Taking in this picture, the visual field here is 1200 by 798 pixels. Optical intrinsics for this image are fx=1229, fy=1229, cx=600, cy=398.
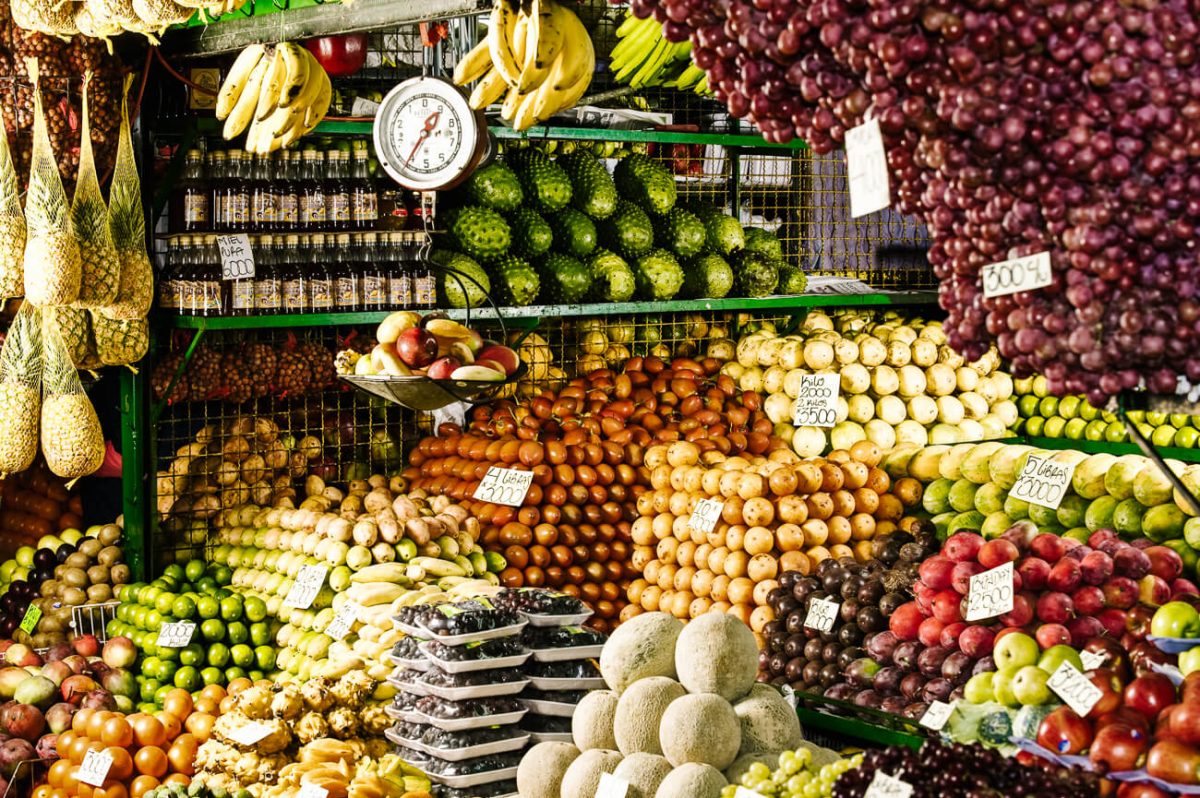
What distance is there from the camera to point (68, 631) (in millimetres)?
4664

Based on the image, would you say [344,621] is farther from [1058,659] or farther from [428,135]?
[1058,659]

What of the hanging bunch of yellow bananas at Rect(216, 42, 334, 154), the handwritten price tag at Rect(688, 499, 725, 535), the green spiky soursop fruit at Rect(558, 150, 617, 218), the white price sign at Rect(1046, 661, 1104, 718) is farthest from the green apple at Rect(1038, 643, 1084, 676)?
the green spiky soursop fruit at Rect(558, 150, 617, 218)

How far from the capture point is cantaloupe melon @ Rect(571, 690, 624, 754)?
2.88m

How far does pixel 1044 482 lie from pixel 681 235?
2219mm

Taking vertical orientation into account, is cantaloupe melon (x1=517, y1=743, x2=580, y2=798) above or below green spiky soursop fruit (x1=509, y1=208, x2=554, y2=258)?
below

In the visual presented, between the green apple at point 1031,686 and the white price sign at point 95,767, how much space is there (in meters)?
2.55

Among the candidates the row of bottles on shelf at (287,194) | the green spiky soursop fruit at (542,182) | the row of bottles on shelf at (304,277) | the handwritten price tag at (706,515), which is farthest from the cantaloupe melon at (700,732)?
the green spiky soursop fruit at (542,182)

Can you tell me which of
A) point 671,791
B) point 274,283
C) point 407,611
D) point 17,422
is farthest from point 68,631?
point 671,791

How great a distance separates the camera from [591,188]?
5.44 metres

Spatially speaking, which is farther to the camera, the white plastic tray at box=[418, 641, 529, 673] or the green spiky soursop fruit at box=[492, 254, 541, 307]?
the green spiky soursop fruit at box=[492, 254, 541, 307]

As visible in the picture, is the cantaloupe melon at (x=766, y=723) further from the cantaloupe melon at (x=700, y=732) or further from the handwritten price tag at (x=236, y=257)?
the handwritten price tag at (x=236, y=257)

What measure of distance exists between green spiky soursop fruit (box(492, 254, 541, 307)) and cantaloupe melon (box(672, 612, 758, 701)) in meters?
2.32

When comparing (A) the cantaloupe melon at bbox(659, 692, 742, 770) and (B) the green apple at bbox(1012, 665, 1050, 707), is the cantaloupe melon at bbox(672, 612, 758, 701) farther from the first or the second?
(B) the green apple at bbox(1012, 665, 1050, 707)

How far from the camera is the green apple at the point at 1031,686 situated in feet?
8.73
